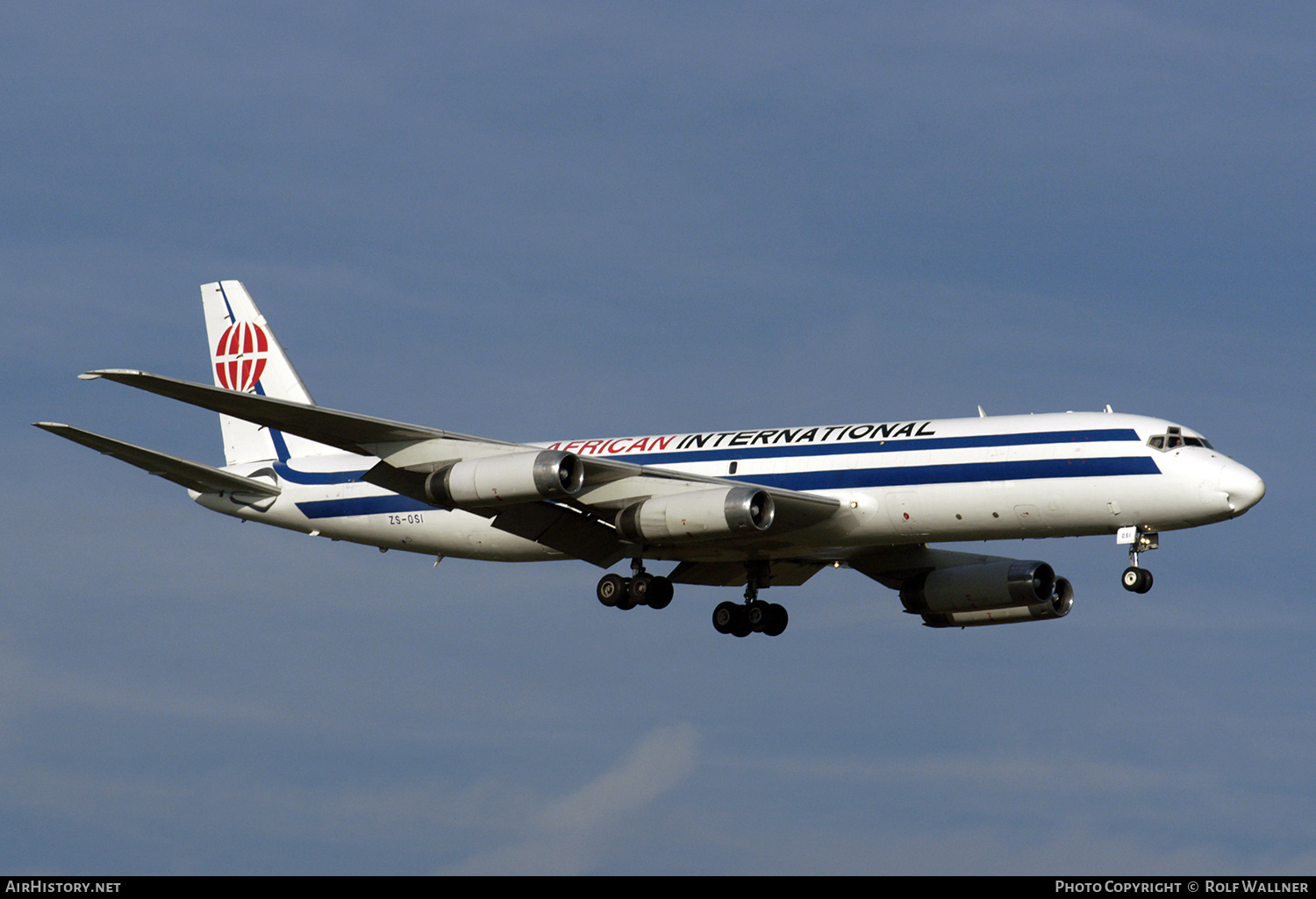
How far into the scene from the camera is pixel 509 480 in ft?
138

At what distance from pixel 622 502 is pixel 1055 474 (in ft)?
36.7

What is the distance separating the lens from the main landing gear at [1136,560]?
41469 millimetres

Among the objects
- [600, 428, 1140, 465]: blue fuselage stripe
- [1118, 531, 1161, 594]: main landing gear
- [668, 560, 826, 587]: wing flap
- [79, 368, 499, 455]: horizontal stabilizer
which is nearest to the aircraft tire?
[1118, 531, 1161, 594]: main landing gear

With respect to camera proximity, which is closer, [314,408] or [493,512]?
[314,408]

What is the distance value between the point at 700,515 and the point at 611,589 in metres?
5.07

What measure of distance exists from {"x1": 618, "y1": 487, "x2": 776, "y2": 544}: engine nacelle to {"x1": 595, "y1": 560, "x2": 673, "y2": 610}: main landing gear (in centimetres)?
262

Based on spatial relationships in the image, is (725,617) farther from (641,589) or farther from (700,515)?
(700,515)

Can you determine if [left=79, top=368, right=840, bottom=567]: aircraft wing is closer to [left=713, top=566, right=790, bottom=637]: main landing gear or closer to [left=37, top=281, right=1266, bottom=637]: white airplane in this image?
[left=37, top=281, right=1266, bottom=637]: white airplane

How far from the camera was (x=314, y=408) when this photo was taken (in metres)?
41.4

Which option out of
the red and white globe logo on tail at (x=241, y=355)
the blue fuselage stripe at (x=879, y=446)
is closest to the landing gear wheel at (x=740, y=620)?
the blue fuselage stripe at (x=879, y=446)

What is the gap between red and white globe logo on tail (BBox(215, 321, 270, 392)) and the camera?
5581 centimetres

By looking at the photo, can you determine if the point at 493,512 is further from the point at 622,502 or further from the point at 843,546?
the point at 843,546

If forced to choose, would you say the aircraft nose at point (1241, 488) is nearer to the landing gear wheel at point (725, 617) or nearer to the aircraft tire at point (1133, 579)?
the aircraft tire at point (1133, 579)
